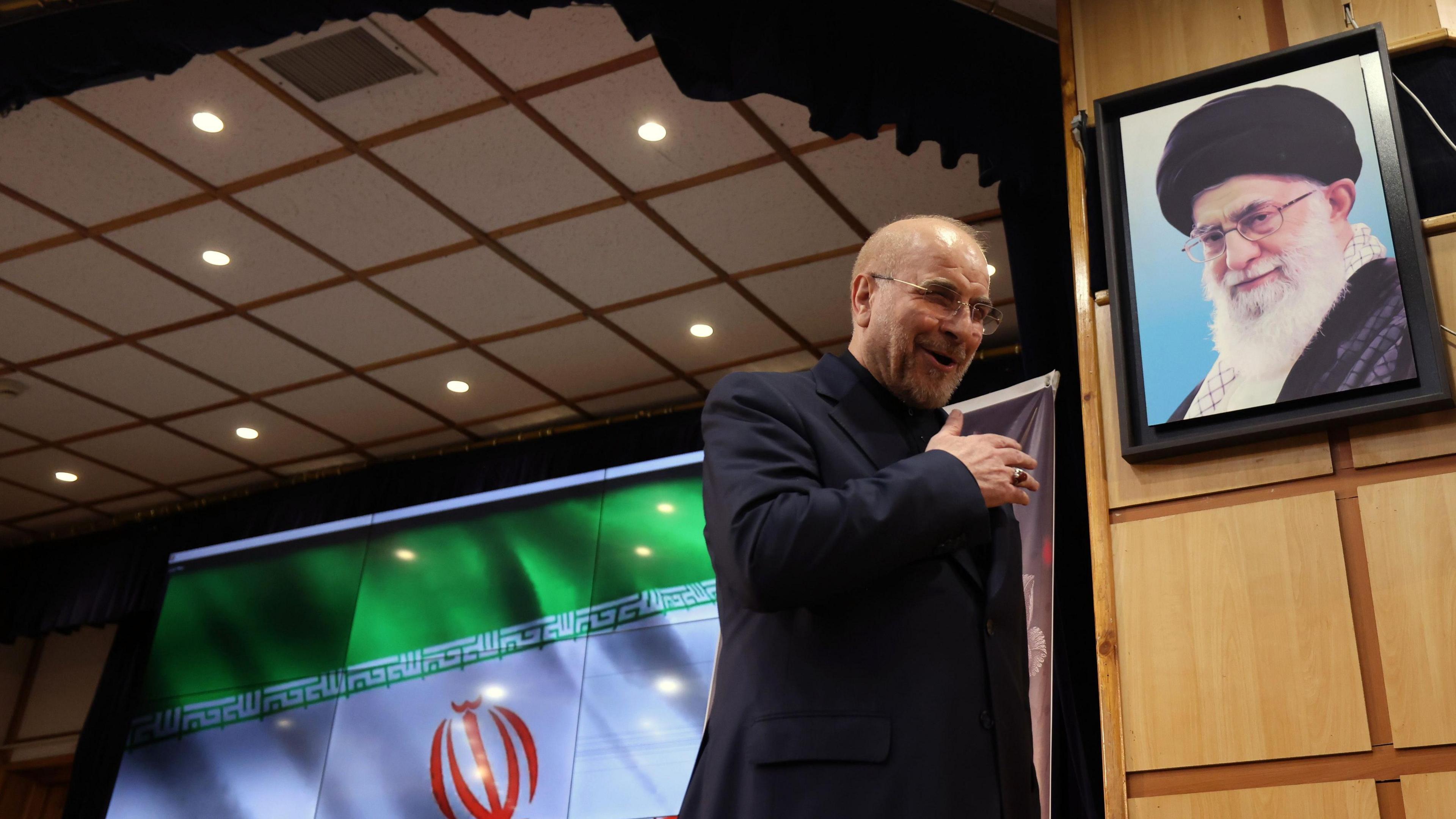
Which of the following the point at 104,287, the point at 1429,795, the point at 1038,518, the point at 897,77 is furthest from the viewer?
the point at 104,287

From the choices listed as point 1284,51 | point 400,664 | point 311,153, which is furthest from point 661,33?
point 400,664

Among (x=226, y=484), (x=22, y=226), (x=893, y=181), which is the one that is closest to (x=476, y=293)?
(x=22, y=226)

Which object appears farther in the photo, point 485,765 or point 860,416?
Answer: point 485,765

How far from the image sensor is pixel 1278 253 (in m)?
2.79

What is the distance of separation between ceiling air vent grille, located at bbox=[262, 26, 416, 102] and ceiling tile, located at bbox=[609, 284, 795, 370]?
6.38 ft

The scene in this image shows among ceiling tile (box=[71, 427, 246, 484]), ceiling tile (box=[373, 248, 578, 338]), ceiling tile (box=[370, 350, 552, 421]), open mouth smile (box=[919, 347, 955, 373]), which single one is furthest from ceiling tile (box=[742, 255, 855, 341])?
open mouth smile (box=[919, 347, 955, 373])

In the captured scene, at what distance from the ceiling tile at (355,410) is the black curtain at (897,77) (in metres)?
3.16

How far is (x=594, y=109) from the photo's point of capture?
4.87 metres

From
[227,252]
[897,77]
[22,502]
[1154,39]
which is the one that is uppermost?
[227,252]

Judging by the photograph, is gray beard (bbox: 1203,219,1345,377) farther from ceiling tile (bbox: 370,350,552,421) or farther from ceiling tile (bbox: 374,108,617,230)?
ceiling tile (bbox: 370,350,552,421)

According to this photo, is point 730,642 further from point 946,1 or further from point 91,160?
point 91,160

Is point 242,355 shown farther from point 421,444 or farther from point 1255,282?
point 1255,282

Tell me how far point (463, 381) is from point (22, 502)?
3533 mm

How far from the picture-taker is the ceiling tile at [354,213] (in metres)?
5.27
